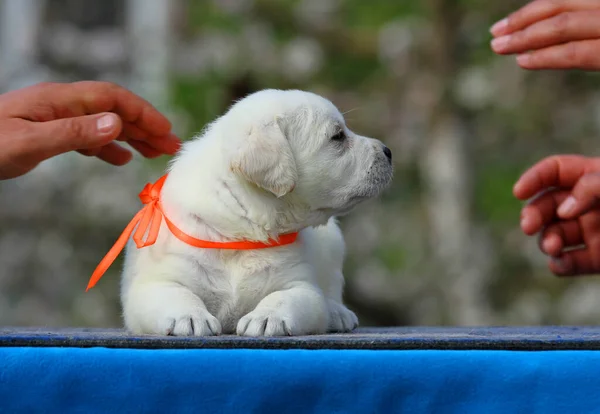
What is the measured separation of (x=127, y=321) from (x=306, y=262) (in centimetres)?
76

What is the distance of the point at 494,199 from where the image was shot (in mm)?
8836

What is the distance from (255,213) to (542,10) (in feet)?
6.74

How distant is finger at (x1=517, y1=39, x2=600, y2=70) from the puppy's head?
1.15 m

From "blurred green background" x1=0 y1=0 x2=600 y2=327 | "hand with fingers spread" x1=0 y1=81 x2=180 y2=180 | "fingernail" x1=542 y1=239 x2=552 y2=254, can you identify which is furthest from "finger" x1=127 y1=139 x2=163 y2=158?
"blurred green background" x1=0 y1=0 x2=600 y2=327

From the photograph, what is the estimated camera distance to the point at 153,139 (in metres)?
4.48

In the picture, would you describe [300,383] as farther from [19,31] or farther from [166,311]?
[19,31]

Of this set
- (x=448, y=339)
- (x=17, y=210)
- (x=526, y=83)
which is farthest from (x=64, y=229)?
(x=448, y=339)

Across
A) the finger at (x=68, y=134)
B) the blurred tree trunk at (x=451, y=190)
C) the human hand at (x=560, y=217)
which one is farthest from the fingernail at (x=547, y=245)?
the blurred tree trunk at (x=451, y=190)

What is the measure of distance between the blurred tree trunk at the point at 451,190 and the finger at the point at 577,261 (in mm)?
2990

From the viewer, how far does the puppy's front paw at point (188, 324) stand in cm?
278

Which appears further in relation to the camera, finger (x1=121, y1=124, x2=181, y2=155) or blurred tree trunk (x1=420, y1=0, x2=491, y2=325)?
blurred tree trunk (x1=420, y1=0, x2=491, y2=325)

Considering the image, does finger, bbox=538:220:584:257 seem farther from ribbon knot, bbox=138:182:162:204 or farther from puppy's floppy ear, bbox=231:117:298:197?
ribbon knot, bbox=138:182:162:204

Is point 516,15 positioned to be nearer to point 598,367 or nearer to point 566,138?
point 598,367

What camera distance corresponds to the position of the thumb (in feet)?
11.5
